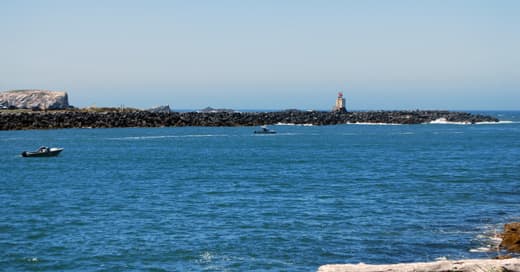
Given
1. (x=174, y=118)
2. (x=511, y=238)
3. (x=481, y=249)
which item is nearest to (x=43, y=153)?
(x=481, y=249)

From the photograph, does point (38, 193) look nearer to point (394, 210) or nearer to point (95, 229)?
point (95, 229)

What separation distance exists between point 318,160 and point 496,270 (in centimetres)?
4925

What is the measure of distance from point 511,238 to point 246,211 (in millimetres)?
12203

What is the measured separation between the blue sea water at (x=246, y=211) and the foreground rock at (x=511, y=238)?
629mm

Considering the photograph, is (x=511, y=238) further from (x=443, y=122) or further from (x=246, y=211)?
(x=443, y=122)

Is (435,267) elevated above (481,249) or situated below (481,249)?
above

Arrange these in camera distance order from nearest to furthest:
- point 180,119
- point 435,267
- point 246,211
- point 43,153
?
point 435,267
point 246,211
point 43,153
point 180,119

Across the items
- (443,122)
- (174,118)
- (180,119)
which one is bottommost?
(443,122)

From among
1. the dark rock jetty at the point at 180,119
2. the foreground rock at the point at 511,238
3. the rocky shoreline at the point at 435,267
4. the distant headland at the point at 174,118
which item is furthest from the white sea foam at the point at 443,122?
the rocky shoreline at the point at 435,267

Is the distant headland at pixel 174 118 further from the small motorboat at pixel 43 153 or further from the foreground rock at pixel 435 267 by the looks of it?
the foreground rock at pixel 435 267

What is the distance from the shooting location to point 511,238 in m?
22.4

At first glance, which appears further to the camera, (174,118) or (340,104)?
(340,104)

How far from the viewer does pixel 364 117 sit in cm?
16975

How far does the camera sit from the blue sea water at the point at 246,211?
71.4ft
